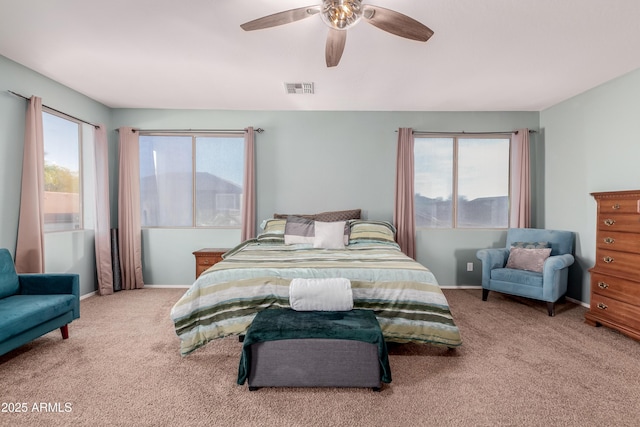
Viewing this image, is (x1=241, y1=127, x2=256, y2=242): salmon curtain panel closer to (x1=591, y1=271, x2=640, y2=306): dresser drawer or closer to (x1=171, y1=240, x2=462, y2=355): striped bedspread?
(x1=171, y1=240, x2=462, y2=355): striped bedspread

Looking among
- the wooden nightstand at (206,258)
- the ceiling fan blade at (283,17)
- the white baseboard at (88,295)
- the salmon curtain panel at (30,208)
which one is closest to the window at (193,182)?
the wooden nightstand at (206,258)

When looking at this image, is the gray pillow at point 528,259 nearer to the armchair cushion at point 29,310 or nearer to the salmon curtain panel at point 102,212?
the armchair cushion at point 29,310

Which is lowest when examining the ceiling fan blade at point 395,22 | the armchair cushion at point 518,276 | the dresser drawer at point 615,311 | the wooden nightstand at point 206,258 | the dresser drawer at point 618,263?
the dresser drawer at point 615,311

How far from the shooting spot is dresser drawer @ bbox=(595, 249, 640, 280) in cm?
263

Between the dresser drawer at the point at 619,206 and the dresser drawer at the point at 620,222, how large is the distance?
43 mm

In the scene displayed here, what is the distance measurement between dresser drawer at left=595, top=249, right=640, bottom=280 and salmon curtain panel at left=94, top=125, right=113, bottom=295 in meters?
5.48

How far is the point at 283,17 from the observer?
1908 millimetres

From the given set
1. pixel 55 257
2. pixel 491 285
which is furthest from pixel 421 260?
pixel 55 257

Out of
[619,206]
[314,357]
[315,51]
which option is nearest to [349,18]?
[315,51]

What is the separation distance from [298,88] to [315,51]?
0.86m

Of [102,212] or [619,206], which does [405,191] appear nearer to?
[619,206]

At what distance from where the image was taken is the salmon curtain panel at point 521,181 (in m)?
4.19

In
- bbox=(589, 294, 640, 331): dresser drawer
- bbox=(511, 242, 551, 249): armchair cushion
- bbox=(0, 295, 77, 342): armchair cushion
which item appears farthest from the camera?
bbox=(511, 242, 551, 249): armchair cushion

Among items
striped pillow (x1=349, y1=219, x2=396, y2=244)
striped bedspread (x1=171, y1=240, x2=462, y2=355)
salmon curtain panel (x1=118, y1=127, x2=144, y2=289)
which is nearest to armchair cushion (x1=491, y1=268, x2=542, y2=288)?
striped pillow (x1=349, y1=219, x2=396, y2=244)
